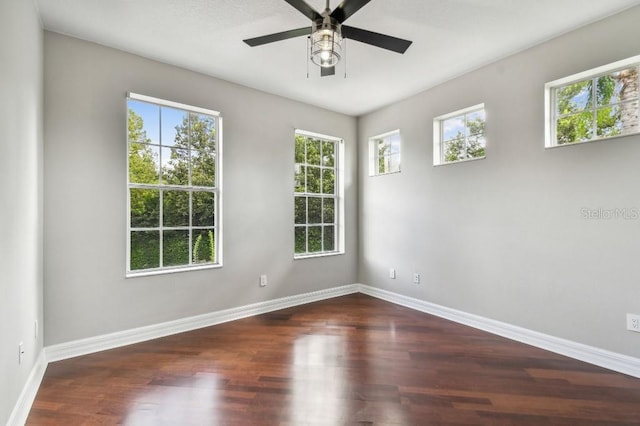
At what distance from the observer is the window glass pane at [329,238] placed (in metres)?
4.59

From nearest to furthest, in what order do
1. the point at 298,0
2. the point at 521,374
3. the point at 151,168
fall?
the point at 298,0, the point at 521,374, the point at 151,168

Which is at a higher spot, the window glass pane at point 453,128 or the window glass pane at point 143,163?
the window glass pane at point 453,128

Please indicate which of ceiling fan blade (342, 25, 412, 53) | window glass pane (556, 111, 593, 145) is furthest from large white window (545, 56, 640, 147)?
ceiling fan blade (342, 25, 412, 53)

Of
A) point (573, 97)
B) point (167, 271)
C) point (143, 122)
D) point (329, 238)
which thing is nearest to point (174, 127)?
point (143, 122)

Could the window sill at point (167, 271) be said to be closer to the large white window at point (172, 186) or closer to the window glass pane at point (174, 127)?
the large white window at point (172, 186)

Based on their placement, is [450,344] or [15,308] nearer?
[15,308]

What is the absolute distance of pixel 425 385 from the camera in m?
2.17

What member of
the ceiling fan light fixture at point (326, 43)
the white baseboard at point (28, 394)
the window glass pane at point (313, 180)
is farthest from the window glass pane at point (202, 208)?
the ceiling fan light fixture at point (326, 43)

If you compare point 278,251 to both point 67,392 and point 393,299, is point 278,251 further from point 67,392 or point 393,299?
point 67,392

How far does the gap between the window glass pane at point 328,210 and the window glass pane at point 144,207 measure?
88.8 inches

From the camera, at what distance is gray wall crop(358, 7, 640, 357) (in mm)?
2389

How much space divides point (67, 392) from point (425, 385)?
8.16ft

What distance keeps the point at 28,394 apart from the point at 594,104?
15.5 ft

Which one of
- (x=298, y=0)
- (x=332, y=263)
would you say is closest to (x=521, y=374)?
(x=332, y=263)
